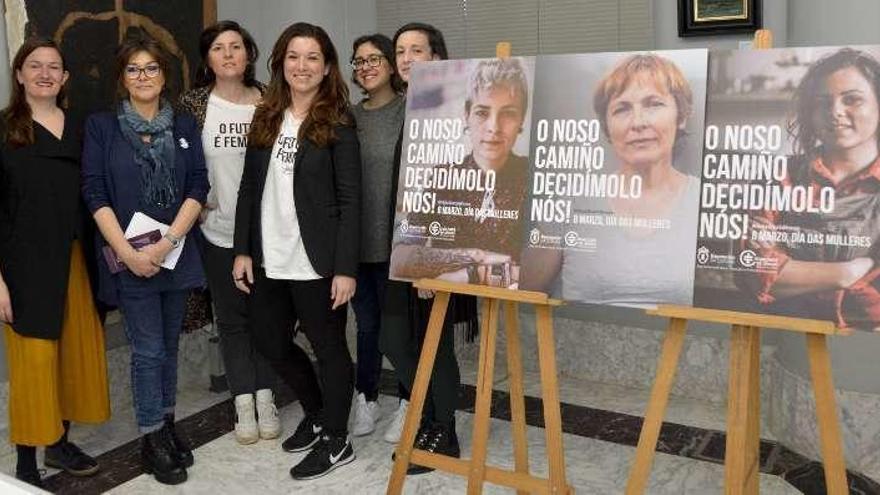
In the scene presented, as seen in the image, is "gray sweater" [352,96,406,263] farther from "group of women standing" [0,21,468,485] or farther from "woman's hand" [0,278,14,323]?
"woman's hand" [0,278,14,323]

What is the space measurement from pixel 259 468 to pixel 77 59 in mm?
1584

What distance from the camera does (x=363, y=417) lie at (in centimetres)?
302

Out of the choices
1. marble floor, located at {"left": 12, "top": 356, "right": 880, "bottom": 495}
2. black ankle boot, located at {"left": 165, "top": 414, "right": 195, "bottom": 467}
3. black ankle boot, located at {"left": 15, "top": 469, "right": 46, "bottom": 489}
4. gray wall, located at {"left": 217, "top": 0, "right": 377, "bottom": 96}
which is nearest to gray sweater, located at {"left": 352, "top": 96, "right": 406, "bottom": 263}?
marble floor, located at {"left": 12, "top": 356, "right": 880, "bottom": 495}

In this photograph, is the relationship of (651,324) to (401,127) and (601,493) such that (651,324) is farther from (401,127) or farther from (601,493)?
(401,127)

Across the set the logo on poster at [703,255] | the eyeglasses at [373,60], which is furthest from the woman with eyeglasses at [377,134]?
the logo on poster at [703,255]

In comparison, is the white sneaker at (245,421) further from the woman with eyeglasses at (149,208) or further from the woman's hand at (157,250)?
the woman's hand at (157,250)

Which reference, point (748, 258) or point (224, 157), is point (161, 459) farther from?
point (748, 258)

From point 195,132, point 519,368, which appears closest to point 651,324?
point 519,368

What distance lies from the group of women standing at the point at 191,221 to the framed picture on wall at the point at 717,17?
115cm

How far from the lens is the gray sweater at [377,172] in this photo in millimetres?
2592

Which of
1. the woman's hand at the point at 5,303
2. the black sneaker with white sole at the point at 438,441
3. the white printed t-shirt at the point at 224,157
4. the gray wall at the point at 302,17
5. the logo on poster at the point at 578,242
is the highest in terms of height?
the gray wall at the point at 302,17

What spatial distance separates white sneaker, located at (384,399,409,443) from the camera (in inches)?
115

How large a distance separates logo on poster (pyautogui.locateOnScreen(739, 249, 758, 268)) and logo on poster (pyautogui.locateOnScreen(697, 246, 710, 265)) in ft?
0.23

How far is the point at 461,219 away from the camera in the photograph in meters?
2.20
